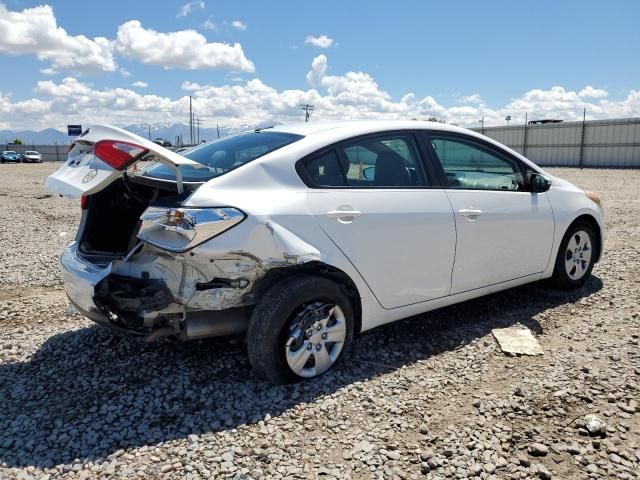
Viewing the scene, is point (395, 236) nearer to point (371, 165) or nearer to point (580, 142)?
point (371, 165)

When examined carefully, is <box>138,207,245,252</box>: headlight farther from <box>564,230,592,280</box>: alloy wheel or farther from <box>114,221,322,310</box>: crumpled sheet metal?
<box>564,230,592,280</box>: alloy wheel

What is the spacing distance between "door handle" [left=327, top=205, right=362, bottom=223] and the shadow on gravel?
1.02m

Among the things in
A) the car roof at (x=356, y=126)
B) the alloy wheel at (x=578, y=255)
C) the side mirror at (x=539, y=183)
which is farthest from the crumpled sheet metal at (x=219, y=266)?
the alloy wheel at (x=578, y=255)

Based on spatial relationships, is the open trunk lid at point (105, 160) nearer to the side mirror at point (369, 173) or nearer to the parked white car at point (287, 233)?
the parked white car at point (287, 233)

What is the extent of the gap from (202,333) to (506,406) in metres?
1.83

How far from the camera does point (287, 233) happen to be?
10.2 feet

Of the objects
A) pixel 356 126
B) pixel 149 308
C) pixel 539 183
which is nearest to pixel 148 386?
pixel 149 308

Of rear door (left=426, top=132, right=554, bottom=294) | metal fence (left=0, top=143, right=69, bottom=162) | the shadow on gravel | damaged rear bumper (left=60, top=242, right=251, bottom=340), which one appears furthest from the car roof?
metal fence (left=0, top=143, right=69, bottom=162)

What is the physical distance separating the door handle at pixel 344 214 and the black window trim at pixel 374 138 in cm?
16

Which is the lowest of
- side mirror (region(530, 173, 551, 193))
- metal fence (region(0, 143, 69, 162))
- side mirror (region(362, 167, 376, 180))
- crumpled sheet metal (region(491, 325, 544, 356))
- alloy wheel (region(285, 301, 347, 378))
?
crumpled sheet metal (region(491, 325, 544, 356))

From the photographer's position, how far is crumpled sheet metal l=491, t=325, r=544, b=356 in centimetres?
385

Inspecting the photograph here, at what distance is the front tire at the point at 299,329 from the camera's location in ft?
10.1

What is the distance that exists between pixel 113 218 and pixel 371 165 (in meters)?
1.93

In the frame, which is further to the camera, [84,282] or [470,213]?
[470,213]
